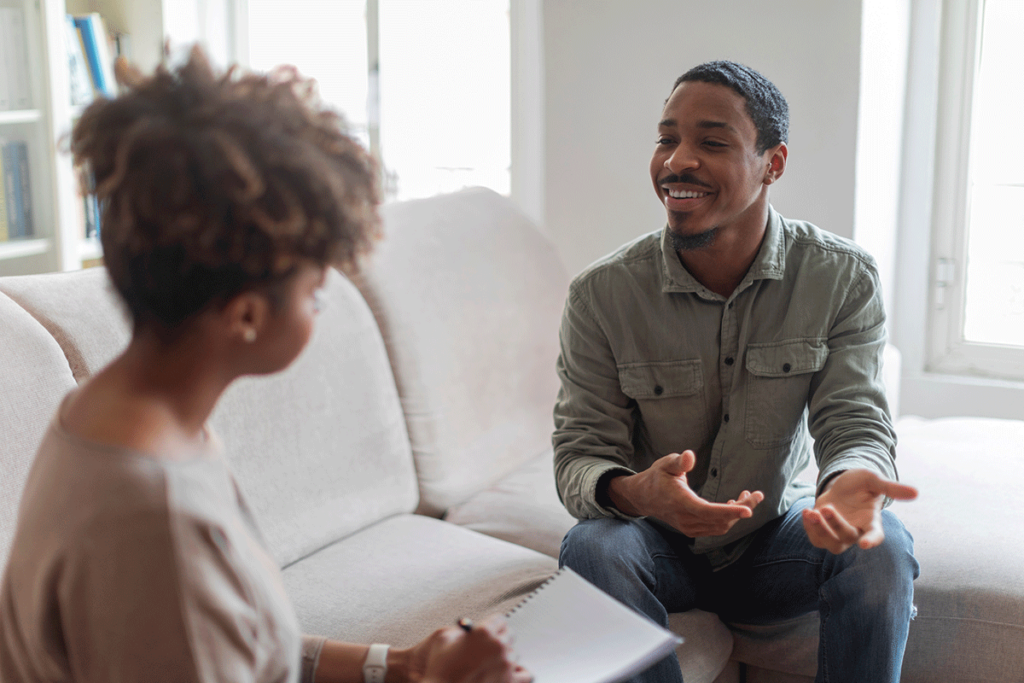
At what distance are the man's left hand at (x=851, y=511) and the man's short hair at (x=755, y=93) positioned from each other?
549mm

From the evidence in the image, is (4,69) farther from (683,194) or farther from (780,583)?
(780,583)

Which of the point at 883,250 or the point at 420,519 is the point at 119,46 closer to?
the point at 420,519

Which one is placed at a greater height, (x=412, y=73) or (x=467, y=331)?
(x=412, y=73)

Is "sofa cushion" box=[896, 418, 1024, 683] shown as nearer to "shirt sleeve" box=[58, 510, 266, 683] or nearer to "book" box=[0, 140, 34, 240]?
"shirt sleeve" box=[58, 510, 266, 683]

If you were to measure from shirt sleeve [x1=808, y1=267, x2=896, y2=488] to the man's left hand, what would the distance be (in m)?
0.08

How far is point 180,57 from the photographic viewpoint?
1.96 ft

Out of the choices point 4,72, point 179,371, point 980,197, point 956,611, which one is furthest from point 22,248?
point 980,197

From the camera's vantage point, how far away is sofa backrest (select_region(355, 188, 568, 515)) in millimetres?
1704

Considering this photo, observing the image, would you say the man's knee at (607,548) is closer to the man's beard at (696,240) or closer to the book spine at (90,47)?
the man's beard at (696,240)

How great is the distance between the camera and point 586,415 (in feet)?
4.64

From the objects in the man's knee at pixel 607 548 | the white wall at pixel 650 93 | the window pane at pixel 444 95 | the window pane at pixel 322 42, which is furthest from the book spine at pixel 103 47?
the man's knee at pixel 607 548

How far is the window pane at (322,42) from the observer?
314cm

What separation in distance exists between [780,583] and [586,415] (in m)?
0.37

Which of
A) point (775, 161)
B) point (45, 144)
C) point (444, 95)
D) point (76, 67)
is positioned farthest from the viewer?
point (444, 95)
